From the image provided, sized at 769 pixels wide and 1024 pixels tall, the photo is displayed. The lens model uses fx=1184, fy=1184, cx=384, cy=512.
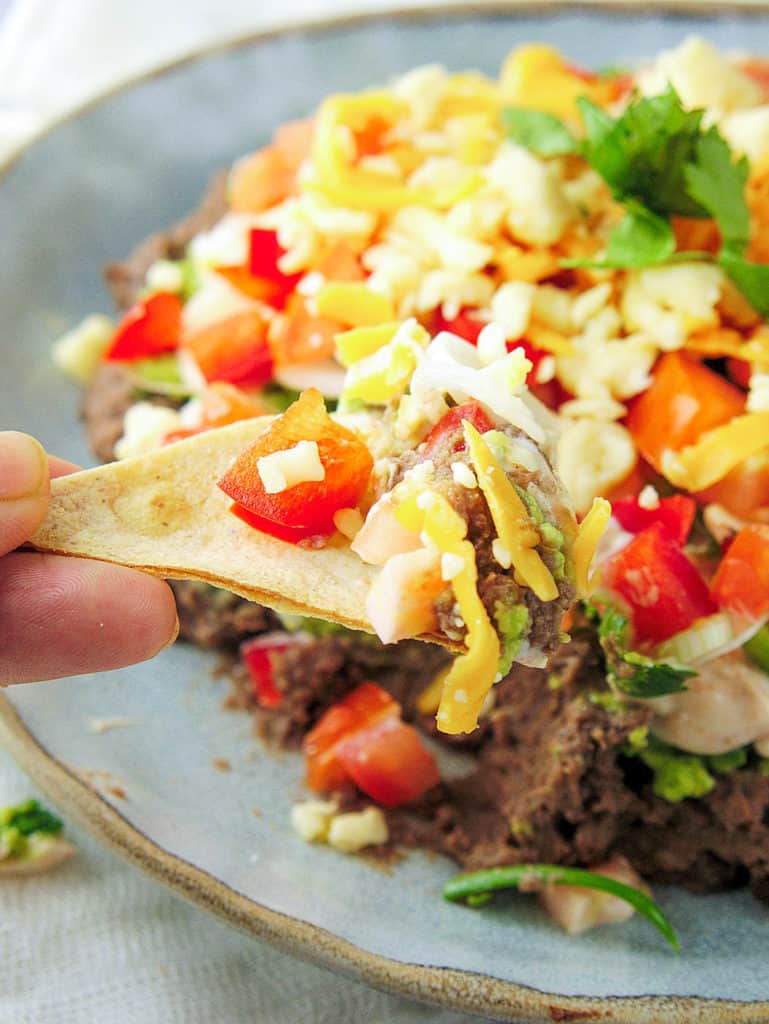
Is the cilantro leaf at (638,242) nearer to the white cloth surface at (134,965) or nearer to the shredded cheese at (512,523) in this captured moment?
the shredded cheese at (512,523)

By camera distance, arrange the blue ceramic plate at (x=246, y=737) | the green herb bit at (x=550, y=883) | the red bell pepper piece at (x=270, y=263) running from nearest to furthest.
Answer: the blue ceramic plate at (x=246, y=737) < the green herb bit at (x=550, y=883) < the red bell pepper piece at (x=270, y=263)

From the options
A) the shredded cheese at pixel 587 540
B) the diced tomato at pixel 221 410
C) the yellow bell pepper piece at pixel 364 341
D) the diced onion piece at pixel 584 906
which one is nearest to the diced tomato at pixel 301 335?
the diced tomato at pixel 221 410

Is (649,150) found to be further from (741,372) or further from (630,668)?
(630,668)

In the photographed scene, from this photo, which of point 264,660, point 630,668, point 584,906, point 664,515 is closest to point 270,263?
point 264,660

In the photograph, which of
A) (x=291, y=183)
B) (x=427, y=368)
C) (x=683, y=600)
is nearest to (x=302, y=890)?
(x=683, y=600)

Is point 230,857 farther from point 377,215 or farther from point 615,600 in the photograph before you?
point 377,215
